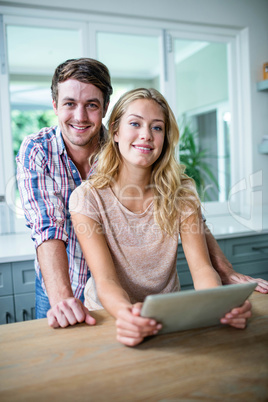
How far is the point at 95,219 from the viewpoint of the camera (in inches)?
46.9

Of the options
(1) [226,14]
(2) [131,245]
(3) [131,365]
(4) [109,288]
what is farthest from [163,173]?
(1) [226,14]

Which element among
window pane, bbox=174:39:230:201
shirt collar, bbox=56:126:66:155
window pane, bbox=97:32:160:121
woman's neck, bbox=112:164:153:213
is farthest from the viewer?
window pane, bbox=97:32:160:121

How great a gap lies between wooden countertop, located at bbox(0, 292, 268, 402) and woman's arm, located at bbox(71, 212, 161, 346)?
36 millimetres

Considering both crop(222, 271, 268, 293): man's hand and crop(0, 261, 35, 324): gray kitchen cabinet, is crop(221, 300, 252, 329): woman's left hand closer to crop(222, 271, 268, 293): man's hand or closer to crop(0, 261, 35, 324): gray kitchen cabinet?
crop(222, 271, 268, 293): man's hand

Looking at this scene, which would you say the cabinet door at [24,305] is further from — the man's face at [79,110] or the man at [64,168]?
the man's face at [79,110]

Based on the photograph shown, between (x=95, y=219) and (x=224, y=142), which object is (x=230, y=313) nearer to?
(x=95, y=219)

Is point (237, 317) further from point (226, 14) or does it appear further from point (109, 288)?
point (226, 14)

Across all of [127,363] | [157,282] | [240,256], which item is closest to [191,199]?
[157,282]

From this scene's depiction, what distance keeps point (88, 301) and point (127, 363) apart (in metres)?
0.58

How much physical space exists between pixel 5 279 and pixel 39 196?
2.36ft

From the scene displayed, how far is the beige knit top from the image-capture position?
120cm

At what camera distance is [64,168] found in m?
1.45

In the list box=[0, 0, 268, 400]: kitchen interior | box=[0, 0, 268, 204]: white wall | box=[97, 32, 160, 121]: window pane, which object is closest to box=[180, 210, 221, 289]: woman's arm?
box=[0, 0, 268, 400]: kitchen interior

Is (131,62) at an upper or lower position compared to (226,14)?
upper
